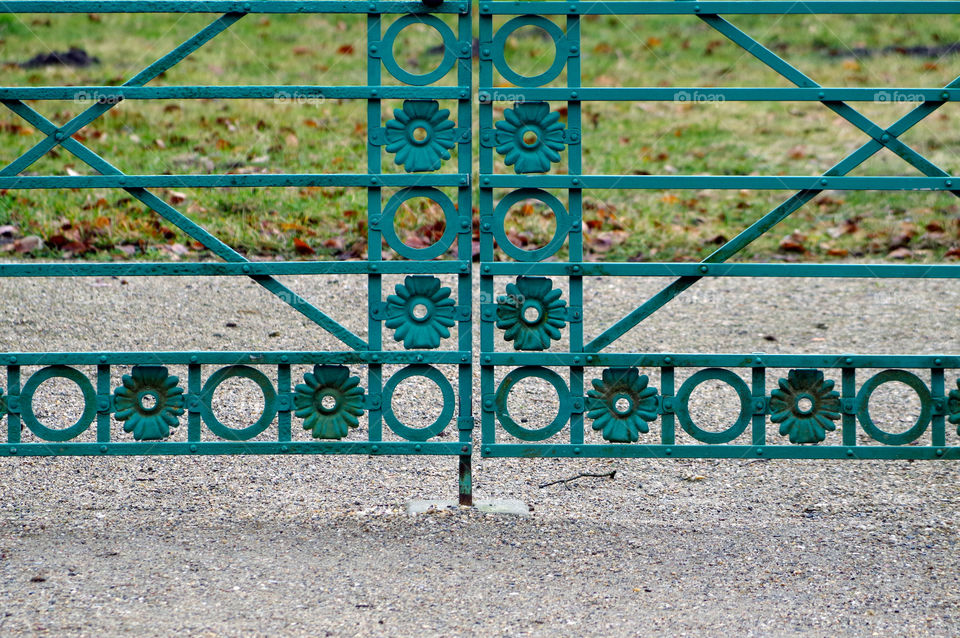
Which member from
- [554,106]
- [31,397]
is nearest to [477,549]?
[31,397]

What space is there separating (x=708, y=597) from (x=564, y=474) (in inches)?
44.0

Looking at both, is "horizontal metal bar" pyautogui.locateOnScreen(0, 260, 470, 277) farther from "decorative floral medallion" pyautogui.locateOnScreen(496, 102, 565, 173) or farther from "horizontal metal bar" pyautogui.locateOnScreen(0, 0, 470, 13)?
"horizontal metal bar" pyautogui.locateOnScreen(0, 0, 470, 13)

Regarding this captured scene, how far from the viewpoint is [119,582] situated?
9.97 ft

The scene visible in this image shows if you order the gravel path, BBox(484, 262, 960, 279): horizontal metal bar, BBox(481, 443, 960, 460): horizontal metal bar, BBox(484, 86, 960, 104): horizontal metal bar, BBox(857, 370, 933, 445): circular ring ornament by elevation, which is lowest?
the gravel path

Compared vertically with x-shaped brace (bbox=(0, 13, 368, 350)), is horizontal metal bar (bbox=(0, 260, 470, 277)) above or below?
below

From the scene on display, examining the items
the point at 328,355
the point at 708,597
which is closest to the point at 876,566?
the point at 708,597

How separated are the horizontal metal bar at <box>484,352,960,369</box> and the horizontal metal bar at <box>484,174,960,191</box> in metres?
0.53

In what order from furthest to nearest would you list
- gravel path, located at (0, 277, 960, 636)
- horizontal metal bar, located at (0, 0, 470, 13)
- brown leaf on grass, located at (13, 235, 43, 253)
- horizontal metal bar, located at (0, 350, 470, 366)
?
brown leaf on grass, located at (13, 235, 43, 253) → horizontal metal bar, located at (0, 350, 470, 366) → horizontal metal bar, located at (0, 0, 470, 13) → gravel path, located at (0, 277, 960, 636)

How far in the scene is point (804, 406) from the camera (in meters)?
3.47

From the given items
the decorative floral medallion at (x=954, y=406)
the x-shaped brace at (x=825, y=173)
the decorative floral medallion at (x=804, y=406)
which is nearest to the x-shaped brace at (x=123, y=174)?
the x-shaped brace at (x=825, y=173)

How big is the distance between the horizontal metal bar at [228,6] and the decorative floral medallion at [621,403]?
125 centimetres

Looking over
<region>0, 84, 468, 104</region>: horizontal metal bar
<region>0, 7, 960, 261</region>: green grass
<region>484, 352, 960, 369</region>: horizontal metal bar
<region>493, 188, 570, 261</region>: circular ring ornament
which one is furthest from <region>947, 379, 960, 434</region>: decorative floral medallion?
<region>0, 7, 960, 261</region>: green grass

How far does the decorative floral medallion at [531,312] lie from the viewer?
3.43m

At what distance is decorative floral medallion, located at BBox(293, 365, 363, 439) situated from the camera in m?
3.47
